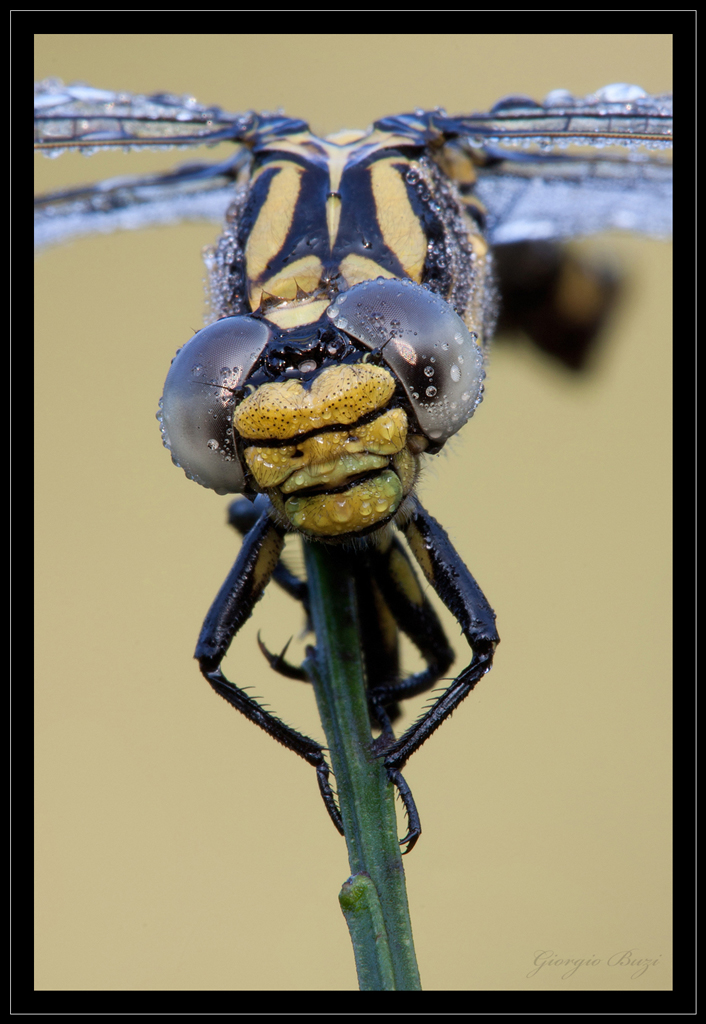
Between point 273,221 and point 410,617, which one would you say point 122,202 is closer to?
point 273,221

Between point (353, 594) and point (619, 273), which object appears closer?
point (353, 594)

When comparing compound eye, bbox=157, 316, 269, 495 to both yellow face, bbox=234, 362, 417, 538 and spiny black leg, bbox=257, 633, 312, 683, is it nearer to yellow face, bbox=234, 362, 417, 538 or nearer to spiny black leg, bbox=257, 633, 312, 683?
yellow face, bbox=234, 362, 417, 538

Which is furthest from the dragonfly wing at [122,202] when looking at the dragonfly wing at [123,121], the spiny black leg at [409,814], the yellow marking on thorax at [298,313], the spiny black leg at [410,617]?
the spiny black leg at [409,814]

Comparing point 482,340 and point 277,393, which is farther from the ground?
point 482,340

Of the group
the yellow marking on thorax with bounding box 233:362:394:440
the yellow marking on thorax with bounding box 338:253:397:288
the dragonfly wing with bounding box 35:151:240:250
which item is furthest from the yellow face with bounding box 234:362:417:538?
the dragonfly wing with bounding box 35:151:240:250

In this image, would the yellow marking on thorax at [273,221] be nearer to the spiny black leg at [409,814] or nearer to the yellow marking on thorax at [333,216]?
the yellow marking on thorax at [333,216]
